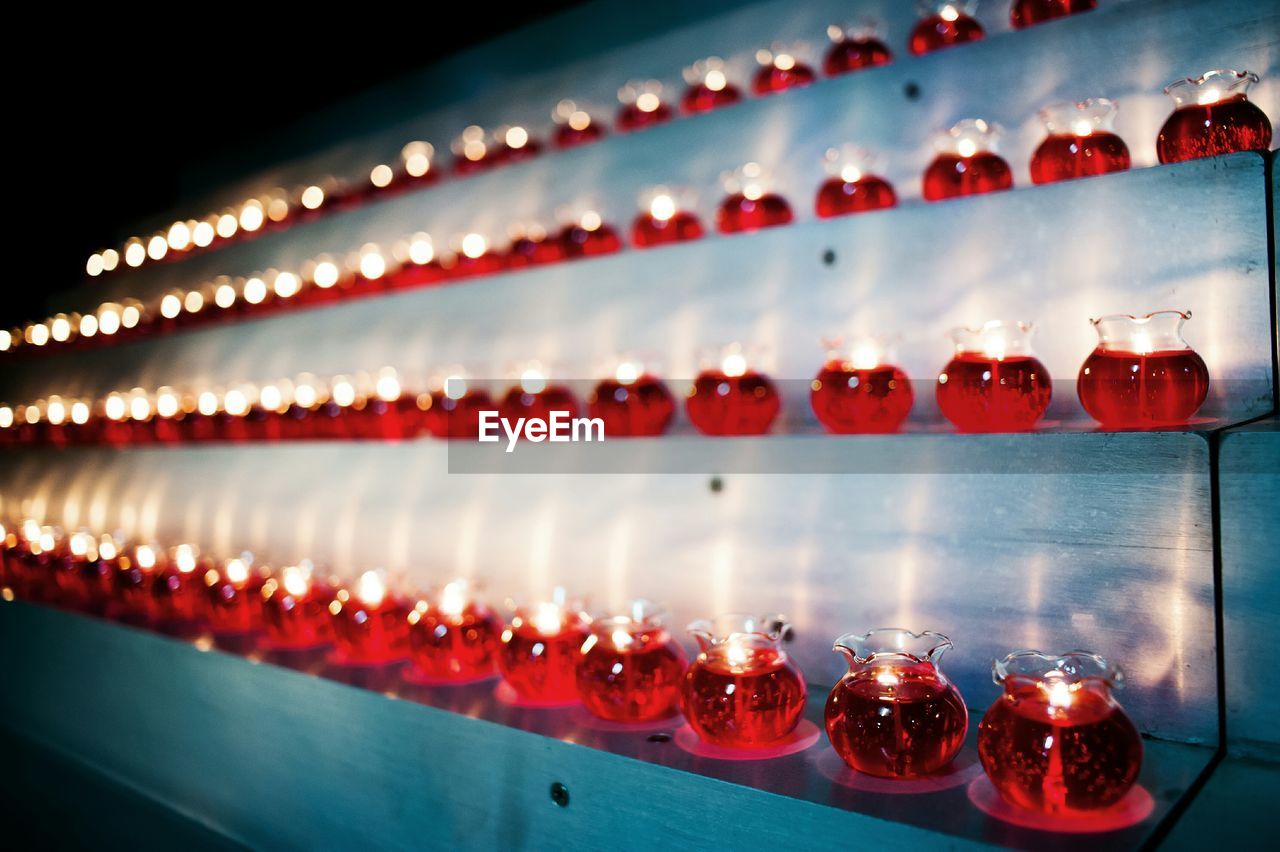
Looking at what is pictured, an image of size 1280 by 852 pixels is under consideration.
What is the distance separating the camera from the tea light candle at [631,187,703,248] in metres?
1.90

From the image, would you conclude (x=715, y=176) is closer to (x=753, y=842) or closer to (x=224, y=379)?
(x=753, y=842)

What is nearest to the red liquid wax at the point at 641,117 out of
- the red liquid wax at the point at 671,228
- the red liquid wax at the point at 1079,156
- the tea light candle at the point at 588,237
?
the tea light candle at the point at 588,237

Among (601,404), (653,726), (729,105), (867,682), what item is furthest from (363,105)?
(867,682)

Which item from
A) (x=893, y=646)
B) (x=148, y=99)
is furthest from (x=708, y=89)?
(x=148, y=99)

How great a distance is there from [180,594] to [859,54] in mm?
1822

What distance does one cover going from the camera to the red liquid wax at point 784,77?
1.96 meters

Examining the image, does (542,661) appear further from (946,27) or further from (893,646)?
(946,27)

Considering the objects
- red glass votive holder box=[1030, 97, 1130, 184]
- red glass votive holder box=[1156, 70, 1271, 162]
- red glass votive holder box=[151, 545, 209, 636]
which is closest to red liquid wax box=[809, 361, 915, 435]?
red glass votive holder box=[1030, 97, 1130, 184]

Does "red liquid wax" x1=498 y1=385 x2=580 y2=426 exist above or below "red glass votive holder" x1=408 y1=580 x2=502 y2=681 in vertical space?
above

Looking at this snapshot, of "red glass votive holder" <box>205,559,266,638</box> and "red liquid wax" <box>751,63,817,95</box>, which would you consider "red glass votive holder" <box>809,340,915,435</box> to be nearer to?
"red liquid wax" <box>751,63,817,95</box>

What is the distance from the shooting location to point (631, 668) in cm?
135

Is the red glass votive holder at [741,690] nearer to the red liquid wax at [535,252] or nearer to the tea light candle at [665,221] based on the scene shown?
the tea light candle at [665,221]

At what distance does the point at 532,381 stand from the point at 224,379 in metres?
1.54

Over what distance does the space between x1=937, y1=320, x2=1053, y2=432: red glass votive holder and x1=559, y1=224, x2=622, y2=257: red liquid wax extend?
2.98 ft
